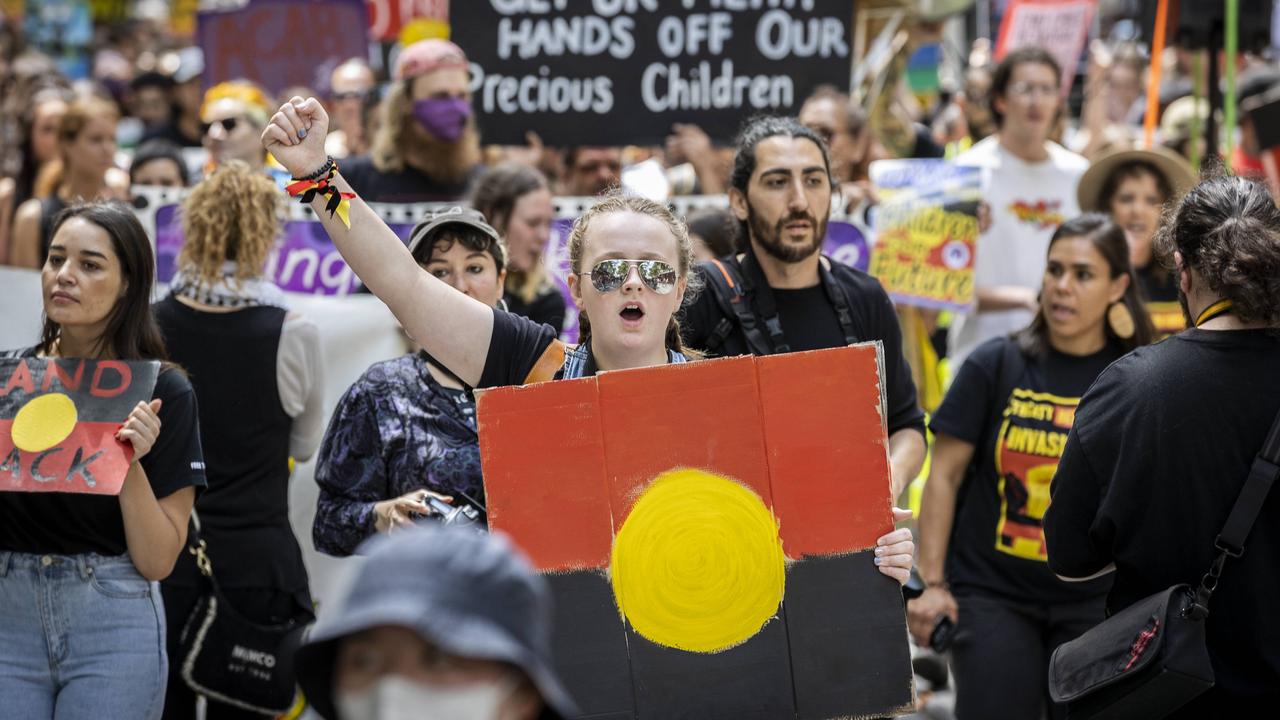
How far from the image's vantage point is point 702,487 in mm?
2988

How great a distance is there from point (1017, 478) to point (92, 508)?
270cm

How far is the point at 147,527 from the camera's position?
145 inches

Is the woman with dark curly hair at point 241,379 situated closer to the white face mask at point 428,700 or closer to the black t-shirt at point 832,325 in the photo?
the black t-shirt at point 832,325

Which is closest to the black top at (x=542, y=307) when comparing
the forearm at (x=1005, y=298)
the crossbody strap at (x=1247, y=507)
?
the forearm at (x=1005, y=298)

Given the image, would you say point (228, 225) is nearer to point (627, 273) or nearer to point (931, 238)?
point (627, 273)

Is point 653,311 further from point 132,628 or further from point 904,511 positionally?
point 132,628

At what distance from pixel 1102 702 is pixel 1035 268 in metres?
3.62

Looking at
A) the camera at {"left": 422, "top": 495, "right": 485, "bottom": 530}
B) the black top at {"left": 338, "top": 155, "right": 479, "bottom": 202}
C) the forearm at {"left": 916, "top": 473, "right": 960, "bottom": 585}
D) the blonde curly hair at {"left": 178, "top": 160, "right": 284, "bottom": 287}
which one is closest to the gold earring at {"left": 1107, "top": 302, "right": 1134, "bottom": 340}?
the forearm at {"left": 916, "top": 473, "right": 960, "bottom": 585}

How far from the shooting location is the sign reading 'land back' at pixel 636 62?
6.55 metres

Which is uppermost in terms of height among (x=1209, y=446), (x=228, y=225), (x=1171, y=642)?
(x=228, y=225)

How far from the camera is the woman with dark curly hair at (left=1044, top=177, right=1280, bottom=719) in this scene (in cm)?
319


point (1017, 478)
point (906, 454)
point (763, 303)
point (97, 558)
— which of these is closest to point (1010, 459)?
point (1017, 478)

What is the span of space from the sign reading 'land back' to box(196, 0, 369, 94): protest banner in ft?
7.73

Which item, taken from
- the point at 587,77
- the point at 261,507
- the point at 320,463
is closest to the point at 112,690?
the point at 320,463
